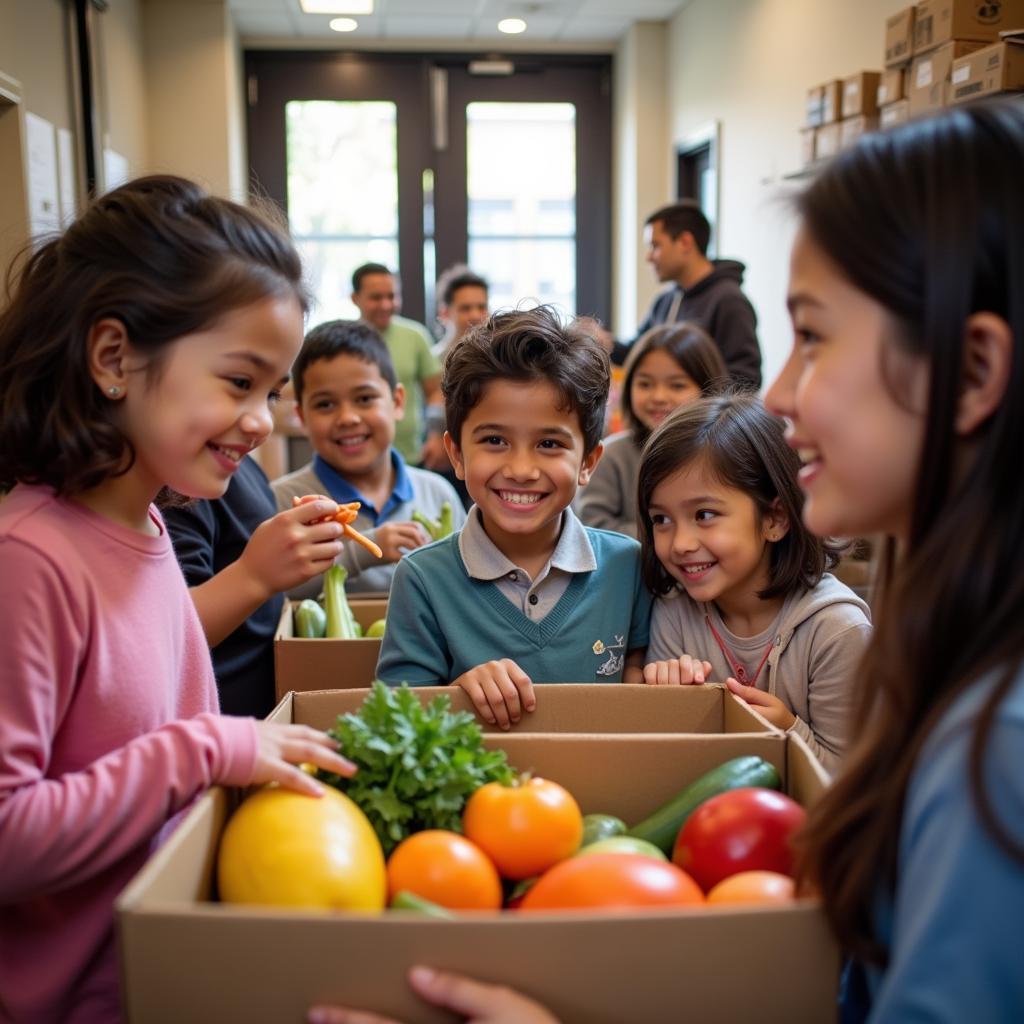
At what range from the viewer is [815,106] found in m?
4.17

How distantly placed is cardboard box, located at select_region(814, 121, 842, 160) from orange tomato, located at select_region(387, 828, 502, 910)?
363cm

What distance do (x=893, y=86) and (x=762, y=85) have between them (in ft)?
6.46

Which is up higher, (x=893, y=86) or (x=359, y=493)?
(x=893, y=86)

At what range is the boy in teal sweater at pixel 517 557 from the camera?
1475 millimetres

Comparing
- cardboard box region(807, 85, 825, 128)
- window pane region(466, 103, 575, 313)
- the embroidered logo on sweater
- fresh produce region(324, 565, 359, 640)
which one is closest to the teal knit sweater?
the embroidered logo on sweater

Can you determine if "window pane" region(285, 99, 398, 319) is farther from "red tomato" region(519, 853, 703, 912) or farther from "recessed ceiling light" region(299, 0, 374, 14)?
"red tomato" region(519, 853, 703, 912)

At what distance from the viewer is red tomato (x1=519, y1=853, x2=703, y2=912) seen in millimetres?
784

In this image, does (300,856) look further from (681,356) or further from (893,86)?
(893,86)

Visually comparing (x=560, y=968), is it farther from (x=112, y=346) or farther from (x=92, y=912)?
(x=112, y=346)

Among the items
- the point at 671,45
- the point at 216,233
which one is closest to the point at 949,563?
the point at 216,233

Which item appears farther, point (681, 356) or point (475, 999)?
point (681, 356)

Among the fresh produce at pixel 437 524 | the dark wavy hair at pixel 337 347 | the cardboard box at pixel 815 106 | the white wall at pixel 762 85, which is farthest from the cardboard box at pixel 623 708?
the cardboard box at pixel 815 106

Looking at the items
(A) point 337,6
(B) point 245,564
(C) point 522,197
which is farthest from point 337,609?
(C) point 522,197

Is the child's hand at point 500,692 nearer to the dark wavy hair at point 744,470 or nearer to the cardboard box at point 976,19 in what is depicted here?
the dark wavy hair at point 744,470
